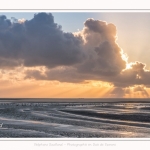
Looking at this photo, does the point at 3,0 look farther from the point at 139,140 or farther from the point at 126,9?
the point at 139,140

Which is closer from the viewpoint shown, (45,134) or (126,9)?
(126,9)

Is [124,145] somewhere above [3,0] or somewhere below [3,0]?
below

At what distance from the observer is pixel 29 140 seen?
20.0 ft

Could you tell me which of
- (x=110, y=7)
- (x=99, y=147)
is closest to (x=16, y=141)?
(x=99, y=147)

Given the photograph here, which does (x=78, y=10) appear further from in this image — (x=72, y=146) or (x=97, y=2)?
(x=72, y=146)

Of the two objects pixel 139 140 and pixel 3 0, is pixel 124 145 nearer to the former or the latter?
pixel 139 140

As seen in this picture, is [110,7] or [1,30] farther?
[1,30]

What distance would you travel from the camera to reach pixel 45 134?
30.5ft

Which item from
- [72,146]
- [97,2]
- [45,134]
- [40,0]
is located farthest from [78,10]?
[45,134]

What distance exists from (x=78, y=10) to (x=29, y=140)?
2.84m

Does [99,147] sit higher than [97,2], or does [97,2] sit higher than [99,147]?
[97,2]

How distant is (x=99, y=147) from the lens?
604 centimetres

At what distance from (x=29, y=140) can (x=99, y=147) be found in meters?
1.41

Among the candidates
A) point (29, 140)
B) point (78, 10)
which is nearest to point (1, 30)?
point (78, 10)
